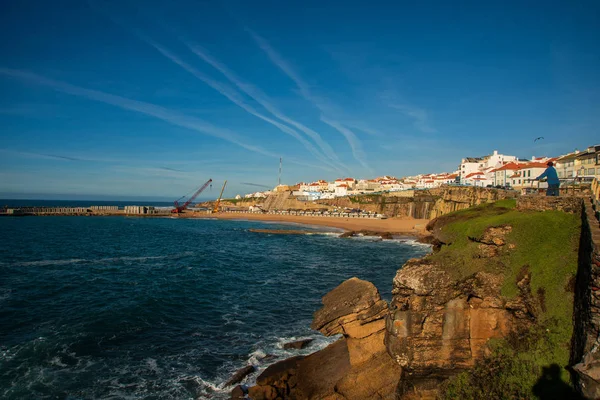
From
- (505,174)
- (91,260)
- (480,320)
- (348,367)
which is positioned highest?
(505,174)

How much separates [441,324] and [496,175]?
267 ft

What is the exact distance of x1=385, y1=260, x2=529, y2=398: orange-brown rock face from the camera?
37.3 feet

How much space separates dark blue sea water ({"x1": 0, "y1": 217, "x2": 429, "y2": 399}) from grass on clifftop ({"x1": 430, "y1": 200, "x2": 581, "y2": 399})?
28.2ft

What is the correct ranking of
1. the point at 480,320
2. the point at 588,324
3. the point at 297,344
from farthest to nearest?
the point at 297,344, the point at 480,320, the point at 588,324

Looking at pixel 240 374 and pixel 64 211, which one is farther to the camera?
pixel 64 211

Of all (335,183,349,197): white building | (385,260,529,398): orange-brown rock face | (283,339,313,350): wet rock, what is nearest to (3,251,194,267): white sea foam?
(283,339,313,350): wet rock

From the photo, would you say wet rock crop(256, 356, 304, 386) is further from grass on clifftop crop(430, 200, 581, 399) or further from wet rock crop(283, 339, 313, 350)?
grass on clifftop crop(430, 200, 581, 399)

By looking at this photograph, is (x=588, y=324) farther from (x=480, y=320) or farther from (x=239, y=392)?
(x=239, y=392)

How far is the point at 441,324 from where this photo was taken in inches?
457

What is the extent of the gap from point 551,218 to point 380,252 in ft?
111

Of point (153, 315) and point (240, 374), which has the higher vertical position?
point (153, 315)

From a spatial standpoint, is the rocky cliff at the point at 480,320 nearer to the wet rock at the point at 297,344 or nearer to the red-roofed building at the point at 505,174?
the wet rock at the point at 297,344

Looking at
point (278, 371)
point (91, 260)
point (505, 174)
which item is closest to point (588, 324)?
point (278, 371)

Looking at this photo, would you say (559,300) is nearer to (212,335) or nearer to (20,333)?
(212,335)
